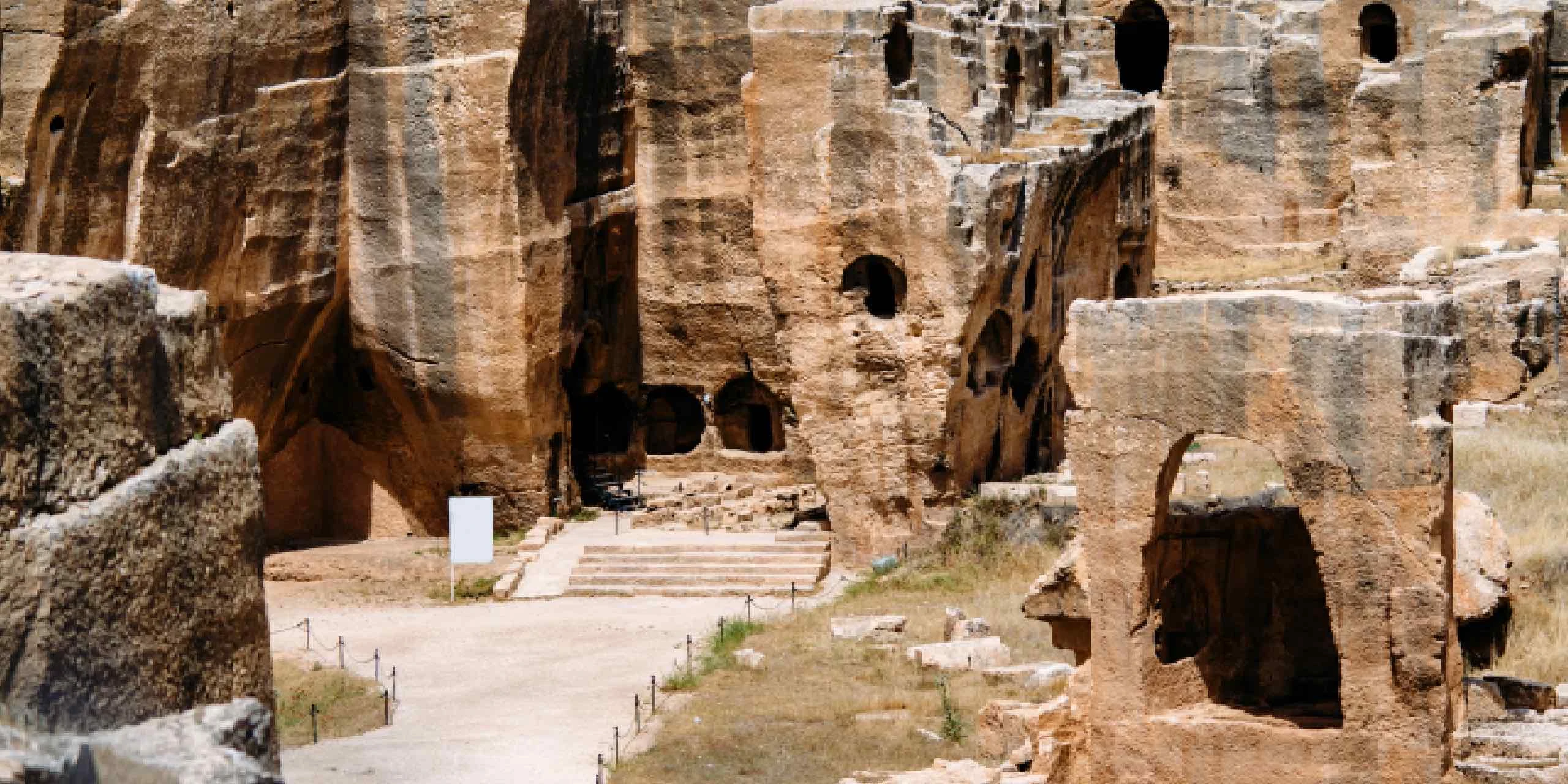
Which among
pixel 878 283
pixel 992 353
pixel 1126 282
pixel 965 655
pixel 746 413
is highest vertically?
pixel 1126 282

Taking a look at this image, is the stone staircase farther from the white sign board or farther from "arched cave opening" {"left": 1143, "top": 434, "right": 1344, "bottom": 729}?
"arched cave opening" {"left": 1143, "top": 434, "right": 1344, "bottom": 729}

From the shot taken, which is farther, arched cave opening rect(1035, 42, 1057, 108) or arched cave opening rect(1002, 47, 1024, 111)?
arched cave opening rect(1035, 42, 1057, 108)

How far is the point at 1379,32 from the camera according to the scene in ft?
124

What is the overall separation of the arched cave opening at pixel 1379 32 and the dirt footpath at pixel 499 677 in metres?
16.9

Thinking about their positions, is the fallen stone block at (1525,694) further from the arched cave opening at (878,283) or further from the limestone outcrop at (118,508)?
the limestone outcrop at (118,508)

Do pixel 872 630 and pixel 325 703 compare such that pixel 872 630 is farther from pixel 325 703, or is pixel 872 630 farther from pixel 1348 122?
pixel 1348 122

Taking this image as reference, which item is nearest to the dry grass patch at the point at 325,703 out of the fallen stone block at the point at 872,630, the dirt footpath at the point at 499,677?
the dirt footpath at the point at 499,677

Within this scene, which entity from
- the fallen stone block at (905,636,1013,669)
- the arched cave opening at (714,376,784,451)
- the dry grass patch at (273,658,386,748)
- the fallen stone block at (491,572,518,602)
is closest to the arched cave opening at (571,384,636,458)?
the arched cave opening at (714,376,784,451)

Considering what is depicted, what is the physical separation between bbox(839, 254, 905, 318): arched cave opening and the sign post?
13.9ft

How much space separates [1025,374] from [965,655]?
7529 mm

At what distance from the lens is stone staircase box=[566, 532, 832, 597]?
25141mm

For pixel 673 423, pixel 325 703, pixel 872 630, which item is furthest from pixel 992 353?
pixel 325 703

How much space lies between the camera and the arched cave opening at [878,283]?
84.4 feet

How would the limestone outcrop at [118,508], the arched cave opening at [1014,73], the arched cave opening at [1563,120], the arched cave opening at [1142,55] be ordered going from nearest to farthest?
the limestone outcrop at [118,508] → the arched cave opening at [1014,73] → the arched cave opening at [1563,120] → the arched cave opening at [1142,55]
